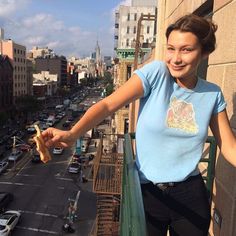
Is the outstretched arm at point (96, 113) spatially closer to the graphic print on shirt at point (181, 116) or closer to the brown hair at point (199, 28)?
the graphic print on shirt at point (181, 116)

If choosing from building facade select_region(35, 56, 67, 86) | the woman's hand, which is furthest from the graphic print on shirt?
building facade select_region(35, 56, 67, 86)

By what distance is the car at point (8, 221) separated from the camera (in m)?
20.1

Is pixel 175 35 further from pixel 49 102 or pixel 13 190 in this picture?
pixel 49 102

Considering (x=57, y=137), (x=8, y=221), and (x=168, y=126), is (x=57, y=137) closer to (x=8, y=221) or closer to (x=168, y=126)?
(x=168, y=126)

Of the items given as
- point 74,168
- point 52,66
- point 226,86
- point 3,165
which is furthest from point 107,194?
point 52,66

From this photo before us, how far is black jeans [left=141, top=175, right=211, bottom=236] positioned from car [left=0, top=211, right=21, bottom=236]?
19.4m

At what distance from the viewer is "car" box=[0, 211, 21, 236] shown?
20.1 metres

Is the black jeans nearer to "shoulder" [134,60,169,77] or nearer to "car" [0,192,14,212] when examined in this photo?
"shoulder" [134,60,169,77]

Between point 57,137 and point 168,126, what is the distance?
28.3 inches

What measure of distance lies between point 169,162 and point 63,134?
2.39 ft

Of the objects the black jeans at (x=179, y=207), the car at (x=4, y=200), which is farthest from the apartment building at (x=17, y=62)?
the black jeans at (x=179, y=207)

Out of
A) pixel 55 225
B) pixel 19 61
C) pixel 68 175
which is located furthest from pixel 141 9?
pixel 55 225

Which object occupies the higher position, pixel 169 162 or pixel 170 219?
pixel 169 162

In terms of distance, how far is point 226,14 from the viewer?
3.78 meters
